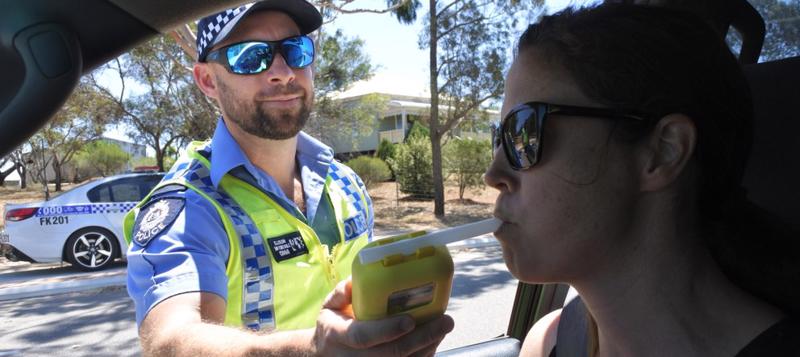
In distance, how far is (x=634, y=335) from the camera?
4.16 ft

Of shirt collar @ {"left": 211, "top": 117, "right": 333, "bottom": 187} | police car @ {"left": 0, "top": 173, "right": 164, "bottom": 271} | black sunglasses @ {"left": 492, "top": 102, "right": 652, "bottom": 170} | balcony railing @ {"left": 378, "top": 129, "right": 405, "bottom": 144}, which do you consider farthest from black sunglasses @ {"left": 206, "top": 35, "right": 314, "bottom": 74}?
balcony railing @ {"left": 378, "top": 129, "right": 405, "bottom": 144}

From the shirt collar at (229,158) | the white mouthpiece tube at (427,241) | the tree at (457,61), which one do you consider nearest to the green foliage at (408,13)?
the tree at (457,61)

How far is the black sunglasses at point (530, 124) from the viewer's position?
1165 millimetres

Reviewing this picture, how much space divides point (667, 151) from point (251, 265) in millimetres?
1192

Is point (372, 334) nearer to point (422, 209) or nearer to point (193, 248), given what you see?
point (193, 248)

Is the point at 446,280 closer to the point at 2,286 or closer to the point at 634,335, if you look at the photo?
the point at 634,335

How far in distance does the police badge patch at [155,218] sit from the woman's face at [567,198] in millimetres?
927

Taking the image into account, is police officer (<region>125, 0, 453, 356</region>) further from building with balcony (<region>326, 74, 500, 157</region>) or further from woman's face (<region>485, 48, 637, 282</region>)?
building with balcony (<region>326, 74, 500, 157</region>)

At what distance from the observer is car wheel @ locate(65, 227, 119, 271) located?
904cm

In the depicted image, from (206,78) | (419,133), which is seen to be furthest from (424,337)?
(419,133)

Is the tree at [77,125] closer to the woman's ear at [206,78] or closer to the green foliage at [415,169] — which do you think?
the green foliage at [415,169]

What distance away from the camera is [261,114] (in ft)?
6.64

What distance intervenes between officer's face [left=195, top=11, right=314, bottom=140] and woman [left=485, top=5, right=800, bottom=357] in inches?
40.2

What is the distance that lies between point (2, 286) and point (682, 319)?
9251mm
